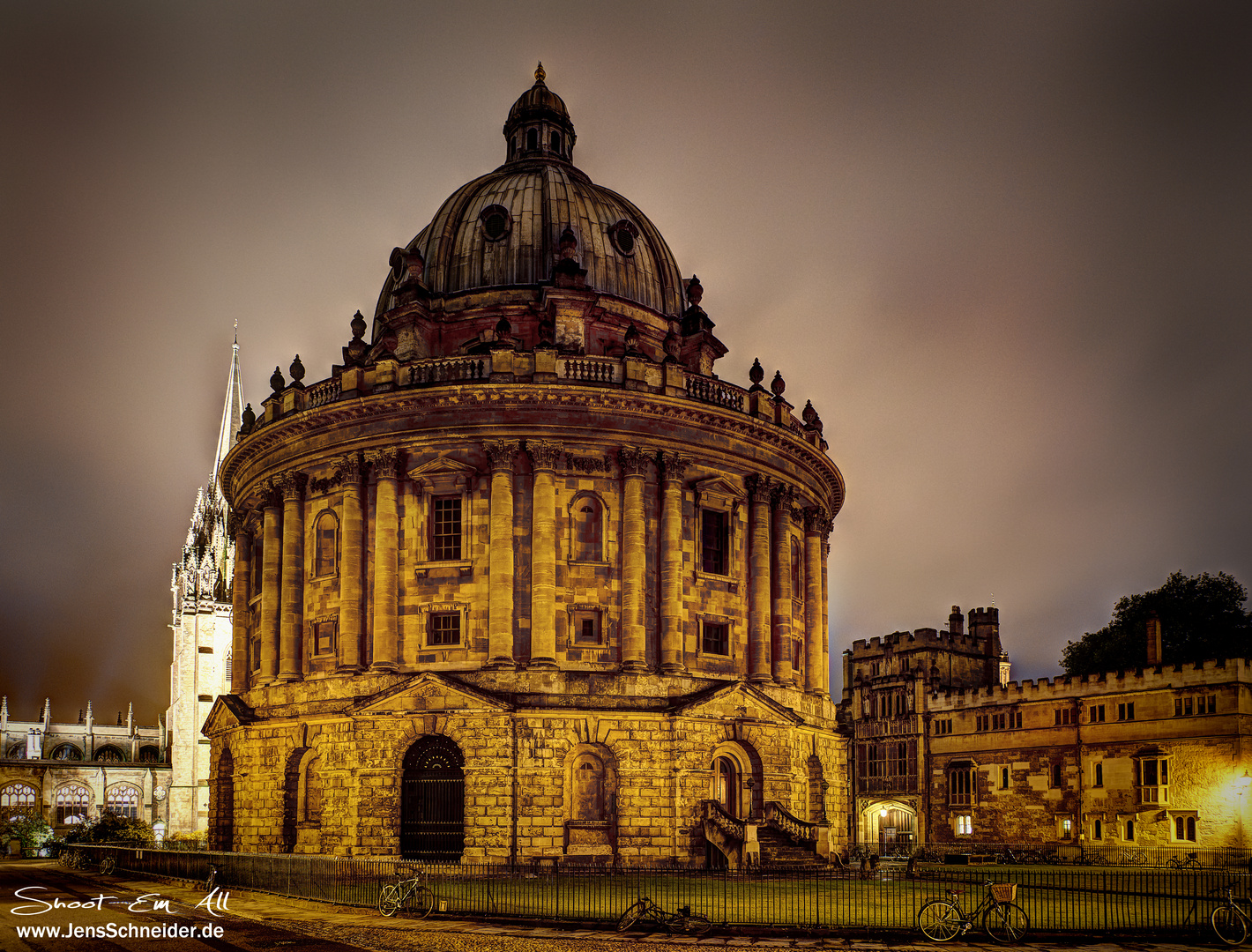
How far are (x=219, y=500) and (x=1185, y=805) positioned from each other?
4173 inches

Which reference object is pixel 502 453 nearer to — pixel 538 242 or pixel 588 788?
pixel 588 788

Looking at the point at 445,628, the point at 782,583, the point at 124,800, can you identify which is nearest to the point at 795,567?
the point at 782,583

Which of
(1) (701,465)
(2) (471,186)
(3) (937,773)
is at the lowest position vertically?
(3) (937,773)

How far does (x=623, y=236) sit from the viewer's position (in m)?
51.8

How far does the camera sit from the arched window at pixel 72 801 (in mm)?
113000

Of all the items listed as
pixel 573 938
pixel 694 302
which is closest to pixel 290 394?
pixel 694 302

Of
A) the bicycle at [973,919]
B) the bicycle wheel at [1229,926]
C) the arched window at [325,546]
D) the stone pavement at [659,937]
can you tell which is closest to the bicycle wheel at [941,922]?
the bicycle at [973,919]

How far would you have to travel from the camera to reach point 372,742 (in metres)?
40.4

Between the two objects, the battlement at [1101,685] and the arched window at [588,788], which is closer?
the arched window at [588,788]

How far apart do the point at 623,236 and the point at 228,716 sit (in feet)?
83.6

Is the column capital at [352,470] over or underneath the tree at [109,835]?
over

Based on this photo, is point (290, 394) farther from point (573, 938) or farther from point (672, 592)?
point (573, 938)

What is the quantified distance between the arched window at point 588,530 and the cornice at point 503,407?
258 centimetres

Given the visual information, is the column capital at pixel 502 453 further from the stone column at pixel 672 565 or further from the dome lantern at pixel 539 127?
the dome lantern at pixel 539 127
